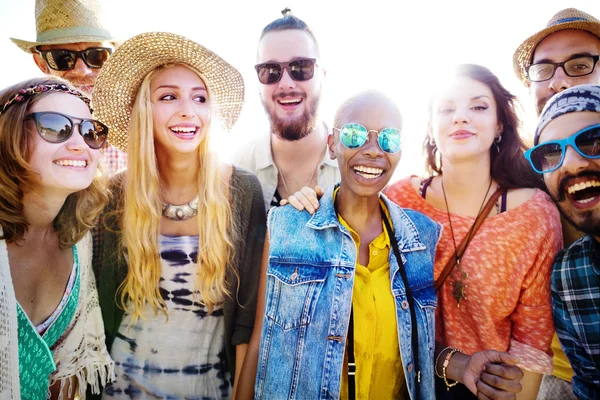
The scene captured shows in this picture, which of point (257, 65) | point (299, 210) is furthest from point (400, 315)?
point (257, 65)

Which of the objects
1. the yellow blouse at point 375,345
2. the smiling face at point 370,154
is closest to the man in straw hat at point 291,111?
the smiling face at point 370,154

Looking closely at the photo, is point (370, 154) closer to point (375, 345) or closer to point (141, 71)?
point (375, 345)

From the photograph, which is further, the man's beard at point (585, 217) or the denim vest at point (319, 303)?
Answer: the denim vest at point (319, 303)

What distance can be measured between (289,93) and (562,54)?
2.40 metres

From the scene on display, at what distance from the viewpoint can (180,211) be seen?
2.97 metres

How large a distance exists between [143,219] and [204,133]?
0.77m

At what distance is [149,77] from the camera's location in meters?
3.04

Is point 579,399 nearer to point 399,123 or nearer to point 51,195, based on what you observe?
point 399,123

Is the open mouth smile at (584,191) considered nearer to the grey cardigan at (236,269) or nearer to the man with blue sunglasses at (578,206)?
the man with blue sunglasses at (578,206)

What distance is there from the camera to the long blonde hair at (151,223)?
2.77m

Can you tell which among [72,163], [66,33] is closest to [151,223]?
[72,163]

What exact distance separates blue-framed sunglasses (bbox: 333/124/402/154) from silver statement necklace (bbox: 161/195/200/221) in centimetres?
121

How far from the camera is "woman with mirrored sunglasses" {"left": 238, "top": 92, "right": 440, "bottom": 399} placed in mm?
2252

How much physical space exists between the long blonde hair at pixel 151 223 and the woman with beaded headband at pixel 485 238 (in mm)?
652
